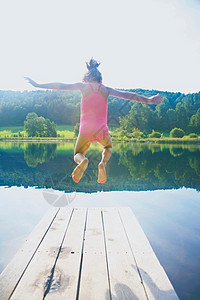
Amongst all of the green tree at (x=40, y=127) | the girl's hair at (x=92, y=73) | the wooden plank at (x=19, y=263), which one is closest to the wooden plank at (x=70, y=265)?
the wooden plank at (x=19, y=263)

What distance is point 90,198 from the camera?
8906mm

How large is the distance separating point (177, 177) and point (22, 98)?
6696 centimetres

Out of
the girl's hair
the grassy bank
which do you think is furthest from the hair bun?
the grassy bank

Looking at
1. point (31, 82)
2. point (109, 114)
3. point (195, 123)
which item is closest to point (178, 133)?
point (109, 114)

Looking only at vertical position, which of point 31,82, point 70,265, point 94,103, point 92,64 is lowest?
point 70,265

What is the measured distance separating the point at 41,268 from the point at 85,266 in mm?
504

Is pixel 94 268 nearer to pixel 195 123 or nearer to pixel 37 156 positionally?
pixel 37 156

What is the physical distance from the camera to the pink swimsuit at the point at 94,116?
3.50 metres

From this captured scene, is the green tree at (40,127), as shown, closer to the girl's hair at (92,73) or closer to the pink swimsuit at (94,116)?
the girl's hair at (92,73)

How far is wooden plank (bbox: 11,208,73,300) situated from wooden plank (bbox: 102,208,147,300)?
0.69m

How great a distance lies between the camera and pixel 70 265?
2.98 metres

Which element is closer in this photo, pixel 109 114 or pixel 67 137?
pixel 109 114

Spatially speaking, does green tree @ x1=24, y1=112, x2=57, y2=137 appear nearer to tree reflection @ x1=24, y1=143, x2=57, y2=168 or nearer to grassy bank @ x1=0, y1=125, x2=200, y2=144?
grassy bank @ x1=0, y1=125, x2=200, y2=144

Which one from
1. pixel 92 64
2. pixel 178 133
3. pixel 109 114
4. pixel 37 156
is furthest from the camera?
pixel 109 114
